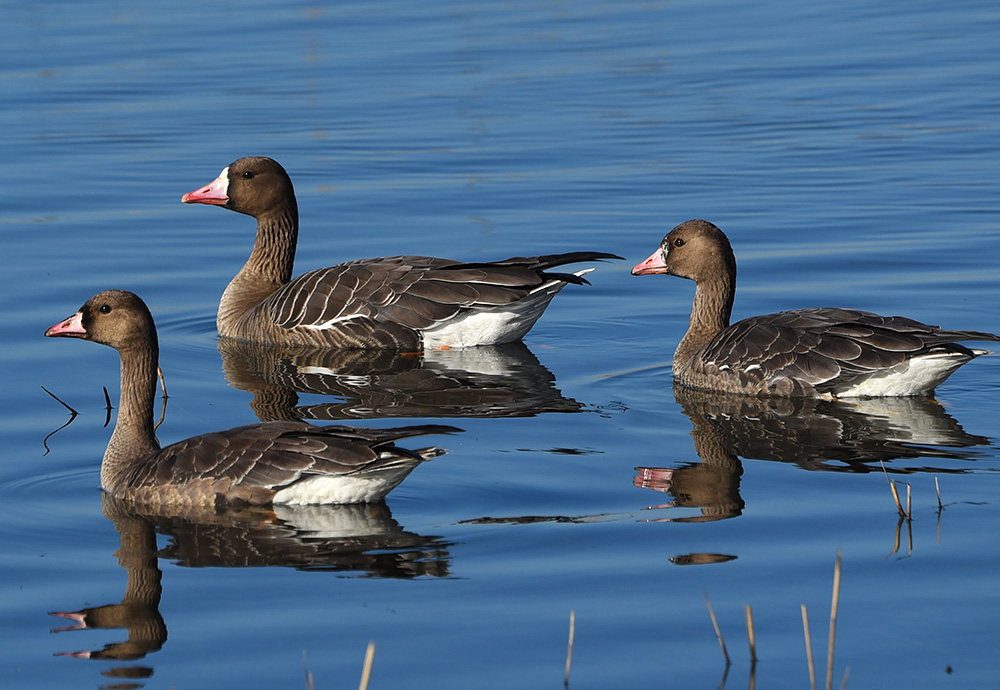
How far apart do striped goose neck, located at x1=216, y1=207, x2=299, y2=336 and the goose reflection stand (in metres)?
4.80

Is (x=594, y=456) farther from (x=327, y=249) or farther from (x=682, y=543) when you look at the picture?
(x=327, y=249)

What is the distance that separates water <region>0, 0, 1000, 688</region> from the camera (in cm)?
702

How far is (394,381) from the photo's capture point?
12.6 metres

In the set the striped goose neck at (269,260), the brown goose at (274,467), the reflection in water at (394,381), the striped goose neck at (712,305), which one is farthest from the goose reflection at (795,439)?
the striped goose neck at (269,260)

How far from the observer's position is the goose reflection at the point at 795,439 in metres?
9.28

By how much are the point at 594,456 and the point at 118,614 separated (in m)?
3.61

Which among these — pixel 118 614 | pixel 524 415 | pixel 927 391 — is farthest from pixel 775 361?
pixel 118 614

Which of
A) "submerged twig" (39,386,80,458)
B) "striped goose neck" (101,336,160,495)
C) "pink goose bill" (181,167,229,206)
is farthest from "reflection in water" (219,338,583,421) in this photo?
"pink goose bill" (181,167,229,206)

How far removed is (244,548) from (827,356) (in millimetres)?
4956

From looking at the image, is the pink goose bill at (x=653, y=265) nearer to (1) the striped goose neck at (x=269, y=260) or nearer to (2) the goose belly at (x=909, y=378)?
(2) the goose belly at (x=909, y=378)

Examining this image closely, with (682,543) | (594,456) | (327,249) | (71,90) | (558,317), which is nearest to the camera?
(682,543)

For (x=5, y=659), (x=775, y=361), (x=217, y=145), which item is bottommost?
(x=5, y=659)

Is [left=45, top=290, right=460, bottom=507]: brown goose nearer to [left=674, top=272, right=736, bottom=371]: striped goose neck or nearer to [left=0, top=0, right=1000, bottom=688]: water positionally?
[left=0, top=0, right=1000, bottom=688]: water

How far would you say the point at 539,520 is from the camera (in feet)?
28.0
